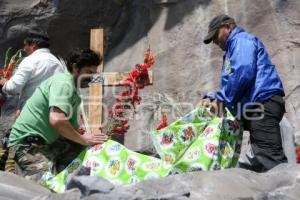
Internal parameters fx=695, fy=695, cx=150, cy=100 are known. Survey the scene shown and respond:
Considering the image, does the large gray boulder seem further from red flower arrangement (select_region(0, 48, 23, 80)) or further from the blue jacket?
red flower arrangement (select_region(0, 48, 23, 80))

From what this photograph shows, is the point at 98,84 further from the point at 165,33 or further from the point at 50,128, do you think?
the point at 50,128

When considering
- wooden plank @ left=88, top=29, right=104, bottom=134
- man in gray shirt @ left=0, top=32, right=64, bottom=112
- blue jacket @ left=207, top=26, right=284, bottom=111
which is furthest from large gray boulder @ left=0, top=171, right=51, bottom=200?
wooden plank @ left=88, top=29, right=104, bottom=134

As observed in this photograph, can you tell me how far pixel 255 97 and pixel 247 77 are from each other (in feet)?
0.52

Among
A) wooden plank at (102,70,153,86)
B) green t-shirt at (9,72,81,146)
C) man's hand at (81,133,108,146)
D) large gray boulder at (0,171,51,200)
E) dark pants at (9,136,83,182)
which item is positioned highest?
wooden plank at (102,70,153,86)

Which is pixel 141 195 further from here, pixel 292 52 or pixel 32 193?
pixel 292 52

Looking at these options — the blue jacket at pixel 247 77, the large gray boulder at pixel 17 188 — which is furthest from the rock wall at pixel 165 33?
the large gray boulder at pixel 17 188

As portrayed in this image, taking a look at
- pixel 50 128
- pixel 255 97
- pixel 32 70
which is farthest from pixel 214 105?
pixel 32 70

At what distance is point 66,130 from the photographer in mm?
4539

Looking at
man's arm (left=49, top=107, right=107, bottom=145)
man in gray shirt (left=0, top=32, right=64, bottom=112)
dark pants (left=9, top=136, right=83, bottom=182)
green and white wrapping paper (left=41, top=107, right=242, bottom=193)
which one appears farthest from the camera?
man in gray shirt (left=0, top=32, right=64, bottom=112)

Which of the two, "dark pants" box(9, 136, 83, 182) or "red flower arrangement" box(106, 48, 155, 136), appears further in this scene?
"red flower arrangement" box(106, 48, 155, 136)

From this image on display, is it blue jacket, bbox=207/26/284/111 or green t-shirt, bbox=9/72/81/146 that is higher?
blue jacket, bbox=207/26/284/111

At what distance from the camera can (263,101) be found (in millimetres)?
4691

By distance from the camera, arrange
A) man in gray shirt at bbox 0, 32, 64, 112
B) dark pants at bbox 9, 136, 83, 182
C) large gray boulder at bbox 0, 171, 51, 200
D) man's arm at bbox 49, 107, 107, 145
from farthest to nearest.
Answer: man in gray shirt at bbox 0, 32, 64, 112
dark pants at bbox 9, 136, 83, 182
man's arm at bbox 49, 107, 107, 145
large gray boulder at bbox 0, 171, 51, 200

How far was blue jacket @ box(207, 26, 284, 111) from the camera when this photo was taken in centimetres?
465
